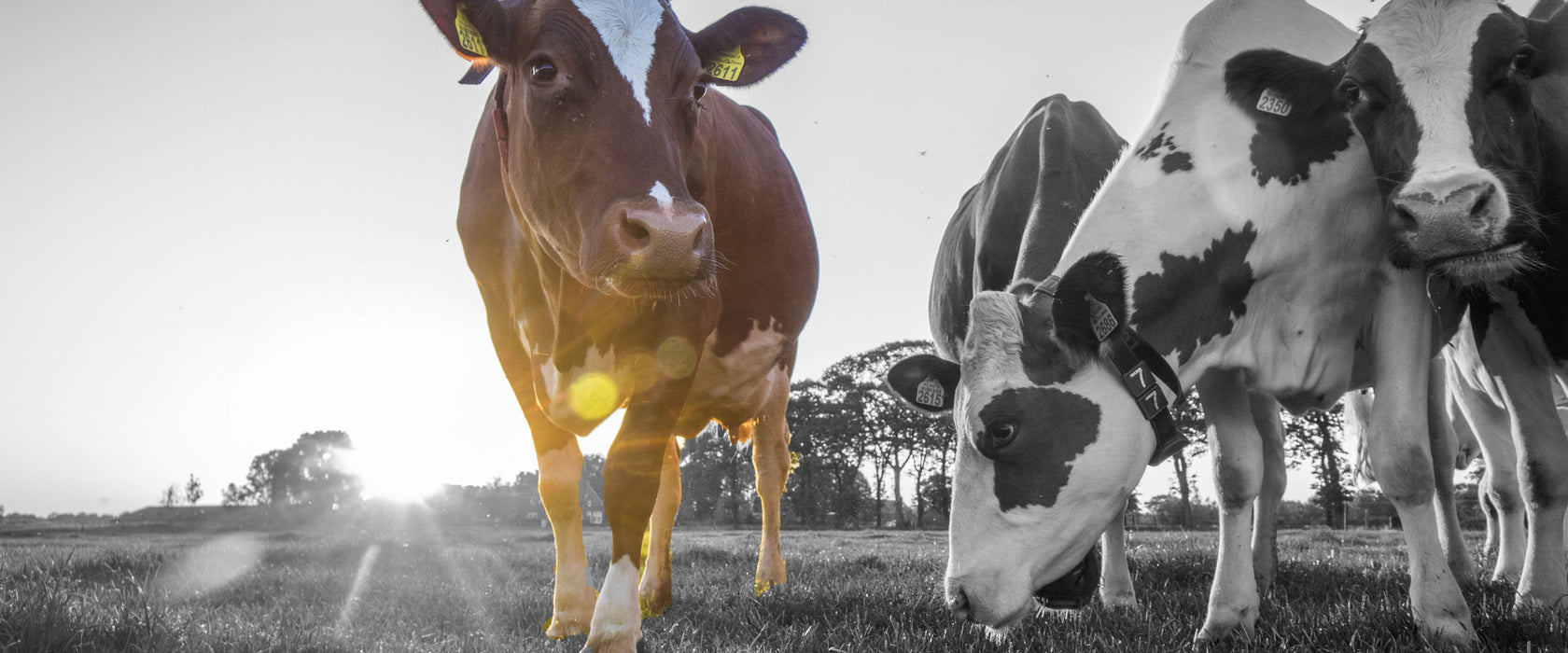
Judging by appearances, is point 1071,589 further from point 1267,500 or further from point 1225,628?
point 1267,500

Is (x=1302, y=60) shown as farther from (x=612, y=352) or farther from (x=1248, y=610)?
(x=612, y=352)

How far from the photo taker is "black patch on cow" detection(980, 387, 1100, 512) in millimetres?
3262

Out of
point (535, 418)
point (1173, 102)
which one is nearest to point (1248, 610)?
point (1173, 102)

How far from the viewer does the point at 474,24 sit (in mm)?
3393

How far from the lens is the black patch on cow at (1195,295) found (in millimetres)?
3537

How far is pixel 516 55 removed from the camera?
3.46 meters

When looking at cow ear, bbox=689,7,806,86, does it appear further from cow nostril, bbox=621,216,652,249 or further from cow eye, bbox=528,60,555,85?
cow nostril, bbox=621,216,652,249

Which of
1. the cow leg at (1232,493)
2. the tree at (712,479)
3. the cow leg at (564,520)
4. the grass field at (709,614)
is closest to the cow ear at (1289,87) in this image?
the cow leg at (1232,493)

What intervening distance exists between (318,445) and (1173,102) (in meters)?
104

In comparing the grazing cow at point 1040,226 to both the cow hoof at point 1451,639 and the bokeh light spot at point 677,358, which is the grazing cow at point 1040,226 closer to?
the bokeh light spot at point 677,358

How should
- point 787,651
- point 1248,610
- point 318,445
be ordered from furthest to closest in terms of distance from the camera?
point 318,445 → point 1248,610 → point 787,651

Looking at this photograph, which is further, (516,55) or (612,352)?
(612,352)


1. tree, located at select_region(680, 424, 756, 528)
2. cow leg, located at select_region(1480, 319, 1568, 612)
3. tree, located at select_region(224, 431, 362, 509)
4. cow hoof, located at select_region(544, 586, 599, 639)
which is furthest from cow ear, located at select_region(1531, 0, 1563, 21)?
tree, located at select_region(224, 431, 362, 509)

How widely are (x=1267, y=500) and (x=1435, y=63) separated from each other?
7.73ft
